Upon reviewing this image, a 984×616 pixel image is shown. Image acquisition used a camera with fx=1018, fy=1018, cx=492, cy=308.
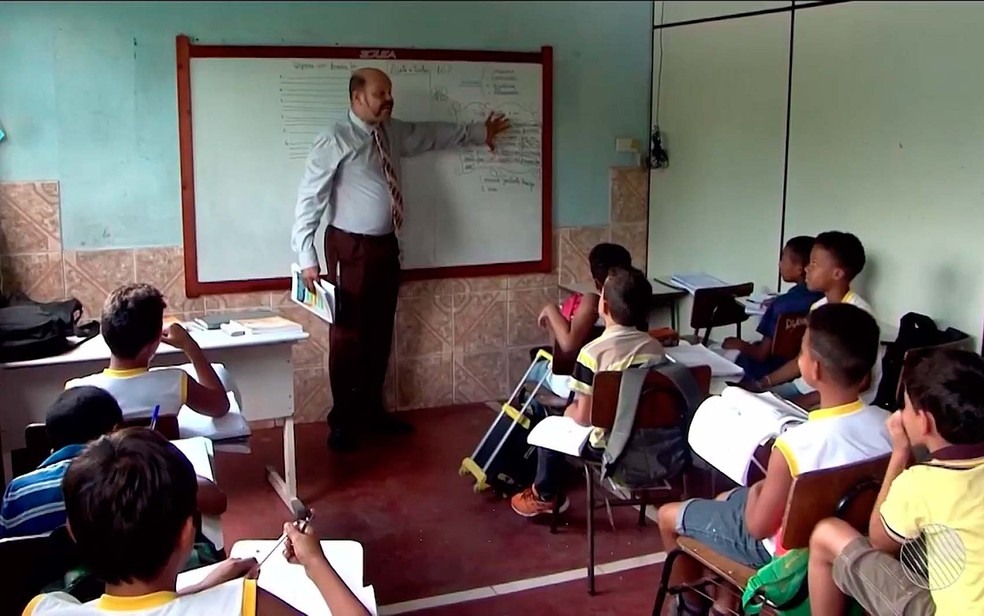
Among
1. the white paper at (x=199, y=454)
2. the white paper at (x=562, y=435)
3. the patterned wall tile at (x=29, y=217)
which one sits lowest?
the white paper at (x=562, y=435)

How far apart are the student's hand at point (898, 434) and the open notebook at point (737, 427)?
1.03 ft

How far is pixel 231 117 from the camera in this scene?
4629mm

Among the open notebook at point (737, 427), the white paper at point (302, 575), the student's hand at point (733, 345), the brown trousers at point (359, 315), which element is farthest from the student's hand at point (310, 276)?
the white paper at point (302, 575)

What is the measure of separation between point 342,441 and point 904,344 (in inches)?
94.4

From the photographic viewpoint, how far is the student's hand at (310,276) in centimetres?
441

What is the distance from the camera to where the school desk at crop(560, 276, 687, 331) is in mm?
4984

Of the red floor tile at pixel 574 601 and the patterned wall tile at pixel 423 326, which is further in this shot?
the patterned wall tile at pixel 423 326

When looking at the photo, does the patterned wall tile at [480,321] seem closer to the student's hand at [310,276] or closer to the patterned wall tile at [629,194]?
the patterned wall tile at [629,194]

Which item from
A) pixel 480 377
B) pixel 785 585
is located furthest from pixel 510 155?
pixel 785 585

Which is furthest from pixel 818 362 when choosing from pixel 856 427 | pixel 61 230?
pixel 61 230

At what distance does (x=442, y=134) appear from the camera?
16.3 feet

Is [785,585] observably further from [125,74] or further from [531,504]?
[125,74]

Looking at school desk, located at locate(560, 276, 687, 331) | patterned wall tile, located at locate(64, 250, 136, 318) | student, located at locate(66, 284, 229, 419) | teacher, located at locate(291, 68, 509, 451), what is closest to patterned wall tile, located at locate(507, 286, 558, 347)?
school desk, located at locate(560, 276, 687, 331)

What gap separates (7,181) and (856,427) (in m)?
3.61
